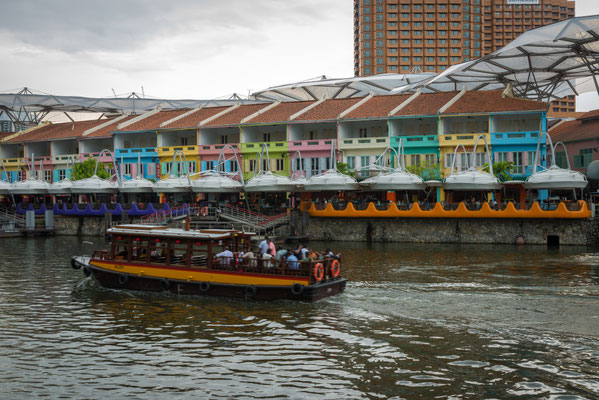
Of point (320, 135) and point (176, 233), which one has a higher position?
point (320, 135)

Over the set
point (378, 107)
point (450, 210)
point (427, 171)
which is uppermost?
point (378, 107)

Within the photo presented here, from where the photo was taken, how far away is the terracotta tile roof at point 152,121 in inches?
2650

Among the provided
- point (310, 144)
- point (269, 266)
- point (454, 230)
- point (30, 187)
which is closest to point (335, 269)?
point (269, 266)

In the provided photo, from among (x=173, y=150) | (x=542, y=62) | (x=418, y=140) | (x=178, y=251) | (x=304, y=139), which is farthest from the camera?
(x=173, y=150)

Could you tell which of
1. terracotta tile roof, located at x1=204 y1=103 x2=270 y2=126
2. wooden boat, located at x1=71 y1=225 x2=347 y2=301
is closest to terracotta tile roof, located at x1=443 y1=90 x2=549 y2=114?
terracotta tile roof, located at x1=204 y1=103 x2=270 y2=126

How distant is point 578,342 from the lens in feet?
56.2

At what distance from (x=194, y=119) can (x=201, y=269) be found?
44.3 meters

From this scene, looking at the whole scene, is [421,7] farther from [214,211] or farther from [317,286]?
[317,286]

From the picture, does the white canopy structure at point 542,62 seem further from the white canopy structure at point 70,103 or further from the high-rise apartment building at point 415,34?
the high-rise apartment building at point 415,34

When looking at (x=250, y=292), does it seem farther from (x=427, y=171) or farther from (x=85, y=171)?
(x=85, y=171)

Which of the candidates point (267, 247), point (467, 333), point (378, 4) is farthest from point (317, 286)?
point (378, 4)

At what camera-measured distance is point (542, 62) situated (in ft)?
190

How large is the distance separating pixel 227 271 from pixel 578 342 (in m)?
12.4

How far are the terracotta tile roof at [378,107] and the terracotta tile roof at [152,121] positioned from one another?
20.8 meters
